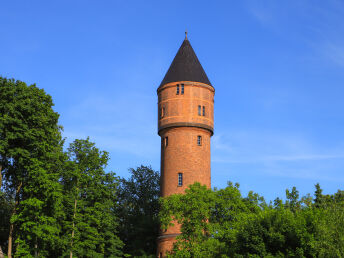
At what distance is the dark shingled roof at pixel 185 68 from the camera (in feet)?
159

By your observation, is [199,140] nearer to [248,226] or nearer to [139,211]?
[139,211]

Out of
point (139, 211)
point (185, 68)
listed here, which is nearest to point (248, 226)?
point (185, 68)

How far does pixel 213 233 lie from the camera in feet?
119

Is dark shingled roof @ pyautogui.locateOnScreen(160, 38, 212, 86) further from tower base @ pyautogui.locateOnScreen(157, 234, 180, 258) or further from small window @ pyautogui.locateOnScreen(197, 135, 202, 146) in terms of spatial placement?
tower base @ pyautogui.locateOnScreen(157, 234, 180, 258)

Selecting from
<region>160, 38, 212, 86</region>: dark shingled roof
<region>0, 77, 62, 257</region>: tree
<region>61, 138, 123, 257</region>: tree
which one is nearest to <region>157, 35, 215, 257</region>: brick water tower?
<region>160, 38, 212, 86</region>: dark shingled roof

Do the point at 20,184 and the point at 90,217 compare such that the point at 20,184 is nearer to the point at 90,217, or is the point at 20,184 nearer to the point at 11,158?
the point at 11,158

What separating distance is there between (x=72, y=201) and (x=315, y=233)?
815 inches

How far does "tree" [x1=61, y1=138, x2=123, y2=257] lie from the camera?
1645 inches

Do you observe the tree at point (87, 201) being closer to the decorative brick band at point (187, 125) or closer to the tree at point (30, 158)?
the tree at point (30, 158)

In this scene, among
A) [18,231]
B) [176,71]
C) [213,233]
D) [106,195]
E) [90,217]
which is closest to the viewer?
[213,233]

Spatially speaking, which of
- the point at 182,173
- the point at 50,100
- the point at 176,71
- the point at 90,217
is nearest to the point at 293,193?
the point at 182,173

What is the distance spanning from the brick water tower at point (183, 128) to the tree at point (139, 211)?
6.70 metres

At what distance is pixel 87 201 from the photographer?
4388 cm

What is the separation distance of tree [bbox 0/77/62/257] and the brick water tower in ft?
35.0
